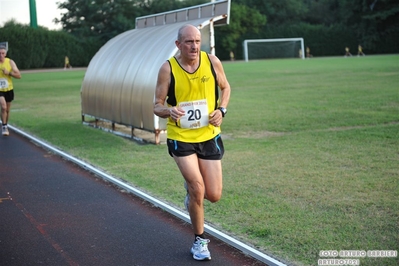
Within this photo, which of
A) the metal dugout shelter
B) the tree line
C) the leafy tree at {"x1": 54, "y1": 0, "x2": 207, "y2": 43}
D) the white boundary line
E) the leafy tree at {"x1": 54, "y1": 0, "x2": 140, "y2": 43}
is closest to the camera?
the white boundary line

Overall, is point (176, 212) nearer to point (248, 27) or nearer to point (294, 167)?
point (294, 167)

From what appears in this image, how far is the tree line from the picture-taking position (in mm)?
78500

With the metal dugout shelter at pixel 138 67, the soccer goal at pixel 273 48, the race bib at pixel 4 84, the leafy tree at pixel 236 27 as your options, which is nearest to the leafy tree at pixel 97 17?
the leafy tree at pixel 236 27

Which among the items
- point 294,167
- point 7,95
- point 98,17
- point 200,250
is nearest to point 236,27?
point 98,17

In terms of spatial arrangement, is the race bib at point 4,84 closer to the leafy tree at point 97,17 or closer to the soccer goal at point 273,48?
the soccer goal at point 273,48

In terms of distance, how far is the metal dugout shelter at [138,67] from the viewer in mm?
14961

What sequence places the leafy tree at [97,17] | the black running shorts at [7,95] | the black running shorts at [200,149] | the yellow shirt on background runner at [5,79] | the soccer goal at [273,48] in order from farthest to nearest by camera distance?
1. the leafy tree at [97,17]
2. the soccer goal at [273,48]
3. the black running shorts at [7,95]
4. the yellow shirt on background runner at [5,79]
5. the black running shorts at [200,149]

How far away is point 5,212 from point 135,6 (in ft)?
277

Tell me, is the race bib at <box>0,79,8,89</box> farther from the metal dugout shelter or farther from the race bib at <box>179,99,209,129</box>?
the race bib at <box>179,99,209,129</box>

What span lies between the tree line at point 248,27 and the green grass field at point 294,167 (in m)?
55.3

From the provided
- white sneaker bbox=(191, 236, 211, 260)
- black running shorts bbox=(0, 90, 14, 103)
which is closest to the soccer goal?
black running shorts bbox=(0, 90, 14, 103)

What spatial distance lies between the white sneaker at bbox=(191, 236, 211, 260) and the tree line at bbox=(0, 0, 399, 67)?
2625 inches

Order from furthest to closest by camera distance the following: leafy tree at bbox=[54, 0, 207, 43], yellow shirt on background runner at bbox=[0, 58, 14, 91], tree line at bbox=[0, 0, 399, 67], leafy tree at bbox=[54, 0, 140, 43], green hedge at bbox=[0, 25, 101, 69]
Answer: leafy tree at bbox=[54, 0, 140, 43] < leafy tree at bbox=[54, 0, 207, 43] < tree line at bbox=[0, 0, 399, 67] < green hedge at bbox=[0, 25, 101, 69] < yellow shirt on background runner at bbox=[0, 58, 14, 91]

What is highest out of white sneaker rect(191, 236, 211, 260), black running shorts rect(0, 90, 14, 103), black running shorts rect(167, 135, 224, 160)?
black running shorts rect(167, 135, 224, 160)
